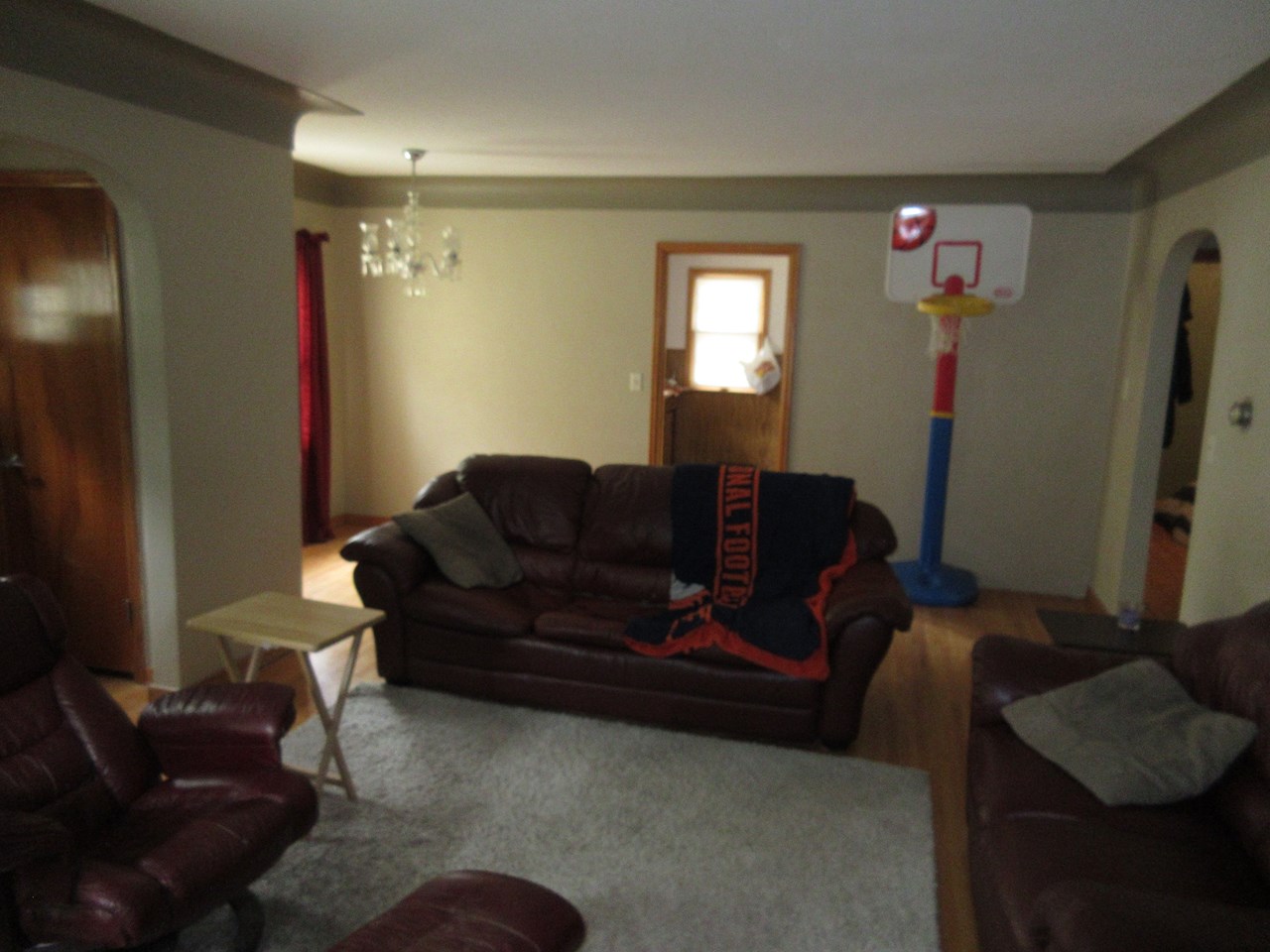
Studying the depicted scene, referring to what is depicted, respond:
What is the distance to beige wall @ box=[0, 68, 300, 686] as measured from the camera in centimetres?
328

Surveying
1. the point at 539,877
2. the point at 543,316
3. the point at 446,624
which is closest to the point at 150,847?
the point at 539,877

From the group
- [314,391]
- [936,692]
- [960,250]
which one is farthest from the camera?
[314,391]

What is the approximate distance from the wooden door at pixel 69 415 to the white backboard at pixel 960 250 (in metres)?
3.93

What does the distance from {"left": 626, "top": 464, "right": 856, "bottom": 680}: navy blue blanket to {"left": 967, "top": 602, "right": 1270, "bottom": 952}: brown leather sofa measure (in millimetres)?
Answer: 1053

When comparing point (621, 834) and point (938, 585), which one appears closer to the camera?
point (621, 834)

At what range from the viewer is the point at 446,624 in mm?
3633

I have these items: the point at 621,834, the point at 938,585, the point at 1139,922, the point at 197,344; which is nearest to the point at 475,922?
the point at 621,834

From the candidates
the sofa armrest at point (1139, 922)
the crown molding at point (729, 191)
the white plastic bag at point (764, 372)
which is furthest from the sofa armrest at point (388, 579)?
the white plastic bag at point (764, 372)

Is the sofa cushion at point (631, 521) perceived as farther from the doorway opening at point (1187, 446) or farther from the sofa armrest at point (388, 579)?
the doorway opening at point (1187, 446)

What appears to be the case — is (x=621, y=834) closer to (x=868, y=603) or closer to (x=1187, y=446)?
(x=868, y=603)

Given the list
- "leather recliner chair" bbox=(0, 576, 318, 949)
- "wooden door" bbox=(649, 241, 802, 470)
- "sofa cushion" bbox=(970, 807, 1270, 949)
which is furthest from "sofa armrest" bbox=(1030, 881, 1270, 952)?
"wooden door" bbox=(649, 241, 802, 470)

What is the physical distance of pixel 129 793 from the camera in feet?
7.70

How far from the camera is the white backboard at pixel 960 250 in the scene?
491 centimetres

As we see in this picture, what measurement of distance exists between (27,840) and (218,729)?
639 mm
